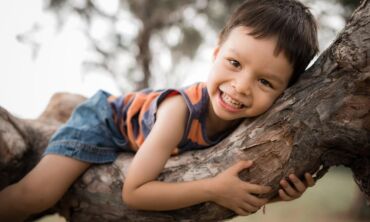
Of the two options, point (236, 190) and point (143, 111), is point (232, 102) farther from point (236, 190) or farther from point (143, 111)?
point (143, 111)

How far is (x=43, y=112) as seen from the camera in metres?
2.71

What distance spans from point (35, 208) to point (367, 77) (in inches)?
64.4

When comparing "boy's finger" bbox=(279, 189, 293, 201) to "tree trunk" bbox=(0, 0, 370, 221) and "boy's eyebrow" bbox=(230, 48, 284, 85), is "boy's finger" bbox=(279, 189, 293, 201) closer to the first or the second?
"tree trunk" bbox=(0, 0, 370, 221)

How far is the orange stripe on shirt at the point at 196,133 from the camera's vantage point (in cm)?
195

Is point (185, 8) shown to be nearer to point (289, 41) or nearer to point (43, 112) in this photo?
point (43, 112)

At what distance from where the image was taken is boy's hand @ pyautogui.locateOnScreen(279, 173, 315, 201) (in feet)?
5.31

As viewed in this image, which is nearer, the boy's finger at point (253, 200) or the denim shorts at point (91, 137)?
the boy's finger at point (253, 200)

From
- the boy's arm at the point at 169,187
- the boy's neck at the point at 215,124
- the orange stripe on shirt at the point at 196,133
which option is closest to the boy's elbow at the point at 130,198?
the boy's arm at the point at 169,187

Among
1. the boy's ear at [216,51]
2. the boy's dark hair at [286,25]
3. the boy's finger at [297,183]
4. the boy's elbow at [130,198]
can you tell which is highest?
the boy's dark hair at [286,25]

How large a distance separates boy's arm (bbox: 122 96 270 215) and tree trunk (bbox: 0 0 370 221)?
57 millimetres

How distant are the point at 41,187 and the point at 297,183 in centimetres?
121

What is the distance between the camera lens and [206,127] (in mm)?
1992

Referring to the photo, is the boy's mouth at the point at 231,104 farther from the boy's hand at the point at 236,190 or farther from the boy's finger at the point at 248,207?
the boy's finger at the point at 248,207

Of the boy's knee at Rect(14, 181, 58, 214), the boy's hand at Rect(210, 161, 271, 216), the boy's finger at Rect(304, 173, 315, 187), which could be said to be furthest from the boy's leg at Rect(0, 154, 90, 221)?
the boy's finger at Rect(304, 173, 315, 187)
